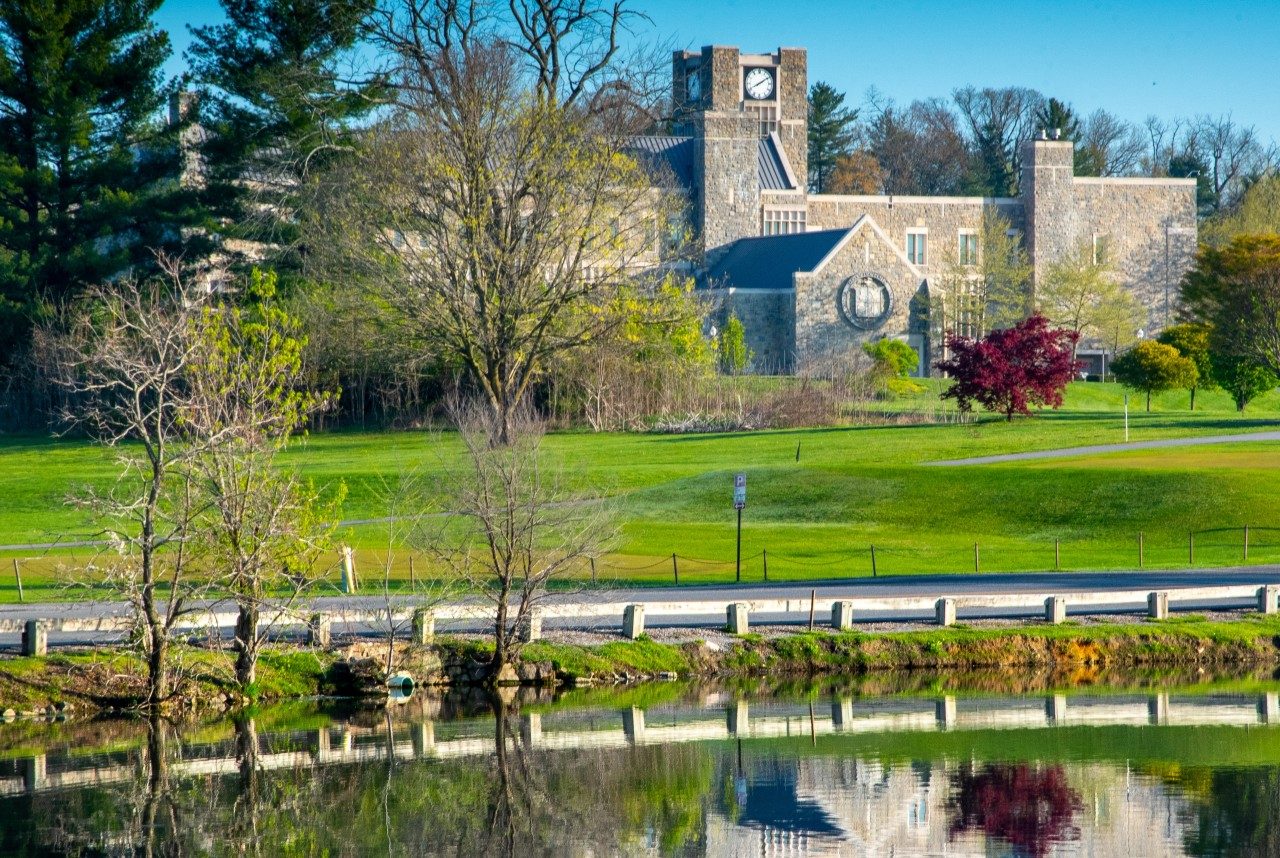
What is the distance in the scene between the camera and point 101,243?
63750 millimetres

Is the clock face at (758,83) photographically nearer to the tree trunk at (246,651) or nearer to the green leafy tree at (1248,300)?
the green leafy tree at (1248,300)

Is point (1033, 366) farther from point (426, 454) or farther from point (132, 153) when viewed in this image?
point (132, 153)

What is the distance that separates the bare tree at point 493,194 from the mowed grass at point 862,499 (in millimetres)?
3318

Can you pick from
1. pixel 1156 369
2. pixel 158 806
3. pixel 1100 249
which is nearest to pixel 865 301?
pixel 1156 369

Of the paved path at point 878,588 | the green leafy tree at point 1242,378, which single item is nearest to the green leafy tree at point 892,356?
the green leafy tree at point 1242,378

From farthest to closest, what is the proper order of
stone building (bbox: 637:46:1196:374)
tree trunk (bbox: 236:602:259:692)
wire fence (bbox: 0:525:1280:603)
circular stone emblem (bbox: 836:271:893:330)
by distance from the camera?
stone building (bbox: 637:46:1196:374) < circular stone emblem (bbox: 836:271:893:330) < wire fence (bbox: 0:525:1280:603) < tree trunk (bbox: 236:602:259:692)

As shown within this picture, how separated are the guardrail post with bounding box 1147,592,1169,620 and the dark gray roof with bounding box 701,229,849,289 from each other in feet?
157

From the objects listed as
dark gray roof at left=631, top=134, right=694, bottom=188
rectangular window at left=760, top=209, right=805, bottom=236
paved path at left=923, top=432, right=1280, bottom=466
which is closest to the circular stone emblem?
rectangular window at left=760, top=209, right=805, bottom=236

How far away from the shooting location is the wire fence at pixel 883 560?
31.8 metres

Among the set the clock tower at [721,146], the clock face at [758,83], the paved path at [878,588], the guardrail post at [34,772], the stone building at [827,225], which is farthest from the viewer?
the clock face at [758,83]

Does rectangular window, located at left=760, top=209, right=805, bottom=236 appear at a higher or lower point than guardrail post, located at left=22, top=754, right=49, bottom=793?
higher

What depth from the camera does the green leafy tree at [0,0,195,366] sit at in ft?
185

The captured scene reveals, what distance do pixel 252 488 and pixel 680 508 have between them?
62.4 ft

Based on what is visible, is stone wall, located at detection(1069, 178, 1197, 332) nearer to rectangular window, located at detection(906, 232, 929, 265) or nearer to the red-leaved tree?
rectangular window, located at detection(906, 232, 929, 265)
